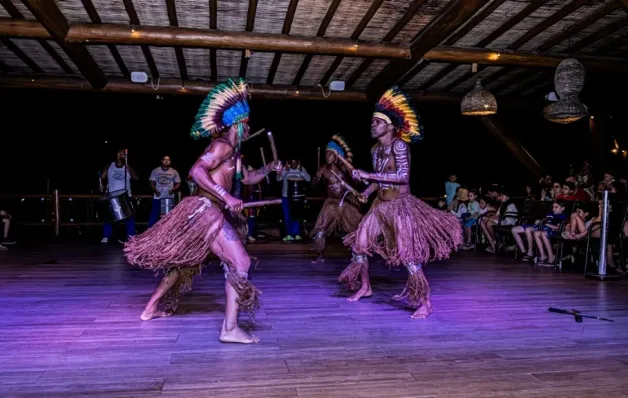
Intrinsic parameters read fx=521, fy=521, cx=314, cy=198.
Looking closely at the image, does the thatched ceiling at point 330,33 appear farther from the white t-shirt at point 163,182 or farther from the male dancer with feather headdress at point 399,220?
the male dancer with feather headdress at point 399,220

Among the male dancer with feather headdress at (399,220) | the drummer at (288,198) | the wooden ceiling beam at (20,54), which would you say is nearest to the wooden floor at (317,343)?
the male dancer with feather headdress at (399,220)

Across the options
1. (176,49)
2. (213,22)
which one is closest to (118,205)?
(176,49)

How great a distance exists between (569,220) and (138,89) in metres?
7.01

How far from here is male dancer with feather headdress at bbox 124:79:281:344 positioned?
10.1 ft

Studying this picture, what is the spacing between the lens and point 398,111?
4.08 m

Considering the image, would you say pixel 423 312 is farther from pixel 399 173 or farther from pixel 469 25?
pixel 469 25

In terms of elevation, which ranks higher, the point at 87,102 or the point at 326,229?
the point at 87,102

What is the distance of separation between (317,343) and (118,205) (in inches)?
225

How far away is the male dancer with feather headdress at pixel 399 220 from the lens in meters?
3.84

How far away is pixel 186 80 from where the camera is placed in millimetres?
9148

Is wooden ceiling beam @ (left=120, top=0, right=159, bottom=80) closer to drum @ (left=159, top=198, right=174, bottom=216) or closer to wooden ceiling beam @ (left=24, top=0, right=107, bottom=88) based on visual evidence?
wooden ceiling beam @ (left=24, top=0, right=107, bottom=88)

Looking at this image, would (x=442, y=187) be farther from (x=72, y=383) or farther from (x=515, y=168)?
(x=72, y=383)

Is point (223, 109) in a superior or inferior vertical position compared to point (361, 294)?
superior

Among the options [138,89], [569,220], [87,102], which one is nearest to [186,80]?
[138,89]
